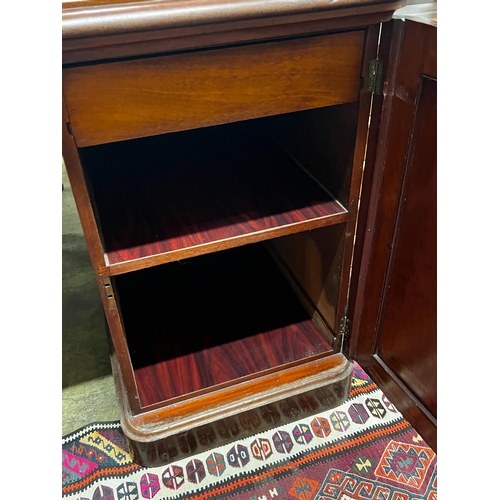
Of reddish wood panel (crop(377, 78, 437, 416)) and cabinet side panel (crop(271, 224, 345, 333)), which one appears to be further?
cabinet side panel (crop(271, 224, 345, 333))

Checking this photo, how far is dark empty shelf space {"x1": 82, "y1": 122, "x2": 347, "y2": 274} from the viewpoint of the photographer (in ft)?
2.41

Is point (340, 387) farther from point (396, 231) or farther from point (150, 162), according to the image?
point (150, 162)

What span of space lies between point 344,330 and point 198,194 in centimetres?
42

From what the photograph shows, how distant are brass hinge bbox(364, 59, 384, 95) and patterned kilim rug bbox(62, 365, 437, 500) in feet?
2.25

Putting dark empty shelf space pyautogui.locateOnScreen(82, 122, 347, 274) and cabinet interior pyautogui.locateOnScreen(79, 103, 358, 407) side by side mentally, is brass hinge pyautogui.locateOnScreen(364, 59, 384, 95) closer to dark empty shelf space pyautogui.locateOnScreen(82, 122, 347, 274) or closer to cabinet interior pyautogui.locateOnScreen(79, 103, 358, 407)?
cabinet interior pyautogui.locateOnScreen(79, 103, 358, 407)

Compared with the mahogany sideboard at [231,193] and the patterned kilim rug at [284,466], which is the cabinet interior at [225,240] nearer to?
the mahogany sideboard at [231,193]

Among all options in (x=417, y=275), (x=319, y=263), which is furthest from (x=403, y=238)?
(x=319, y=263)

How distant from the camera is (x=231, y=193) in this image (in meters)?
0.84

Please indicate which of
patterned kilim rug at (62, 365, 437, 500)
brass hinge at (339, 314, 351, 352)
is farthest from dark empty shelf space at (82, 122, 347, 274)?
patterned kilim rug at (62, 365, 437, 500)

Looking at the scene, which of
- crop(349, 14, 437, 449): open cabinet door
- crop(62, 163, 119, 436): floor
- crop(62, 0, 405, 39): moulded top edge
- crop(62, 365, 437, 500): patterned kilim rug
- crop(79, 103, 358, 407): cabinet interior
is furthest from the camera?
crop(62, 163, 119, 436): floor

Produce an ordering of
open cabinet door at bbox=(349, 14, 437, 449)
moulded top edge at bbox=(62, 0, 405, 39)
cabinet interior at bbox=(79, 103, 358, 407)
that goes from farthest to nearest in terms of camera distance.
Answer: cabinet interior at bbox=(79, 103, 358, 407)
open cabinet door at bbox=(349, 14, 437, 449)
moulded top edge at bbox=(62, 0, 405, 39)

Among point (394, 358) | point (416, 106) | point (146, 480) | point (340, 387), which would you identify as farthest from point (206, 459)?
point (416, 106)

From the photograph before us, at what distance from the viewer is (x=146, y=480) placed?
0.89 meters
